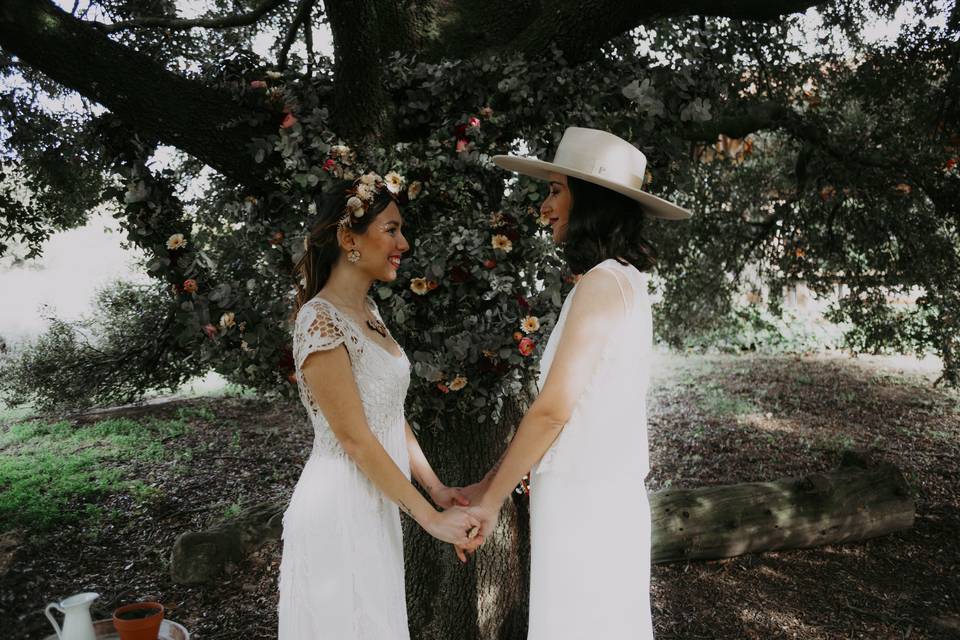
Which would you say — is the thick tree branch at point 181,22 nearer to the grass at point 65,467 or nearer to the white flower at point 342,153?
the white flower at point 342,153

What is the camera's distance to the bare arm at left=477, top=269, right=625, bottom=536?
6.51 ft

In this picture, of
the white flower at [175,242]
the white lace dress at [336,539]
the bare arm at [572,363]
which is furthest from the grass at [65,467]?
the bare arm at [572,363]

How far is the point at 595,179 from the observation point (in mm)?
2178

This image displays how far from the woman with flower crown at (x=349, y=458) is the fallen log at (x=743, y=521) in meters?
2.87

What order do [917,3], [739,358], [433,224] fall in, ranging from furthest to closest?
1. [739,358]
2. [917,3]
3. [433,224]

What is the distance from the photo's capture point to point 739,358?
11336 mm

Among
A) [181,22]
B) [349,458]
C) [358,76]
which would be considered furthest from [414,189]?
[181,22]

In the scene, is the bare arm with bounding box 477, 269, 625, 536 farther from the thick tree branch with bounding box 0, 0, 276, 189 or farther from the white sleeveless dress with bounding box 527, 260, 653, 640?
the thick tree branch with bounding box 0, 0, 276, 189

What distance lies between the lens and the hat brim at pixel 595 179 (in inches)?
85.5

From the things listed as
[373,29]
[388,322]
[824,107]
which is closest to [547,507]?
[388,322]

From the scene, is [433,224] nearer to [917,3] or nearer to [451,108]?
[451,108]

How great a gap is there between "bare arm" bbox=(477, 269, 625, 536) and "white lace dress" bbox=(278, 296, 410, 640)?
1.69 ft

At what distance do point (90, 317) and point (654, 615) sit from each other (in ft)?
18.3

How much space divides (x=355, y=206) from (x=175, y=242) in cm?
95
